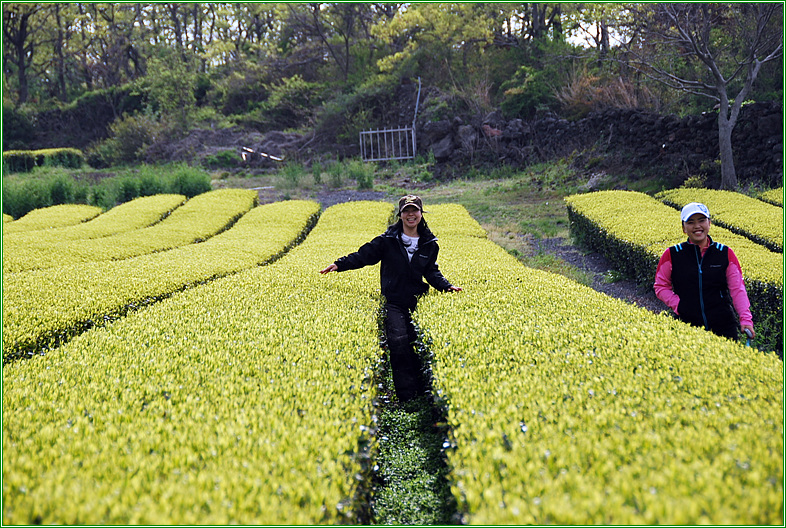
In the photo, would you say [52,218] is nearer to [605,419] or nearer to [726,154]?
[605,419]

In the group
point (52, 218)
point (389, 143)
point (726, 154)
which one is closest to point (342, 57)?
point (389, 143)

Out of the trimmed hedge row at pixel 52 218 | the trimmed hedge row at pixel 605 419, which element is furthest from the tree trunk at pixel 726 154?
the trimmed hedge row at pixel 52 218

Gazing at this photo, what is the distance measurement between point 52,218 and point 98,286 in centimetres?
1036

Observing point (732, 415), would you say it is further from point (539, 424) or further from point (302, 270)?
point (302, 270)

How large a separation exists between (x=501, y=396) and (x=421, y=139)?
2440 centimetres

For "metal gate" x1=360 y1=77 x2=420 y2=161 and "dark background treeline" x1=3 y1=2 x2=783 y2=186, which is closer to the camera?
"dark background treeline" x1=3 y1=2 x2=783 y2=186

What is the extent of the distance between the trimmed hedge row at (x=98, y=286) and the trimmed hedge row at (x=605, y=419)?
3.66 m

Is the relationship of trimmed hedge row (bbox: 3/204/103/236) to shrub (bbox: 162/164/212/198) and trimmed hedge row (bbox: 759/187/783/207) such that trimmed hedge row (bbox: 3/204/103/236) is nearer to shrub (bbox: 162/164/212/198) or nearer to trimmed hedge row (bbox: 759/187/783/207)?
shrub (bbox: 162/164/212/198)

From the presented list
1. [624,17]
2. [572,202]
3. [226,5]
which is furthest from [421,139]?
[226,5]

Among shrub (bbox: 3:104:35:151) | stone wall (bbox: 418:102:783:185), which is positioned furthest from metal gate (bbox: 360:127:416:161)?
shrub (bbox: 3:104:35:151)

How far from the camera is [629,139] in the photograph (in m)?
18.8

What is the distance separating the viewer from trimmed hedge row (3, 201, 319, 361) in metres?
5.15

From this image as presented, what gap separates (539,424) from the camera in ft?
9.57

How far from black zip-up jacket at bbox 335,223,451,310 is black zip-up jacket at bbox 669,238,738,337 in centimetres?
239
